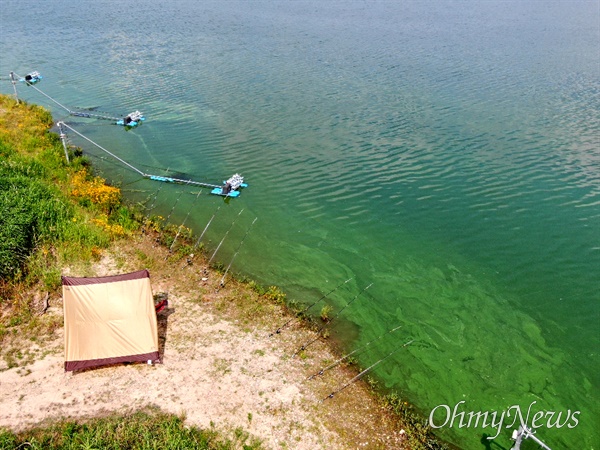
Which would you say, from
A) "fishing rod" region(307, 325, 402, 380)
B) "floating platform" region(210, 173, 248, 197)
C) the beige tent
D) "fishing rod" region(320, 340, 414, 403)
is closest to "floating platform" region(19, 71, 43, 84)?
"floating platform" region(210, 173, 248, 197)

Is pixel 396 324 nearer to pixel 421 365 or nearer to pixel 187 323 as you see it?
pixel 421 365

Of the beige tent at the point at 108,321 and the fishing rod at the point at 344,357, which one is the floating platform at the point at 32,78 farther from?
the fishing rod at the point at 344,357

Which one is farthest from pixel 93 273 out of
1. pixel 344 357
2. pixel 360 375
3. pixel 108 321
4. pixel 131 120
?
pixel 131 120

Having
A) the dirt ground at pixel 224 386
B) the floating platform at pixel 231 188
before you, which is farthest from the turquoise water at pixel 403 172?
the dirt ground at pixel 224 386

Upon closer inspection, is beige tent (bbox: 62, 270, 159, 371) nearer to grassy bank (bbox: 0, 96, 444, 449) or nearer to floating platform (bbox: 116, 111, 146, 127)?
grassy bank (bbox: 0, 96, 444, 449)

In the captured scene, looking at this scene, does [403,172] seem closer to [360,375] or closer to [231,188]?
[231,188]
